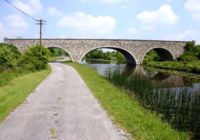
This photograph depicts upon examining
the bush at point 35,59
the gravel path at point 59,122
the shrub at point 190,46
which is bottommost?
the gravel path at point 59,122

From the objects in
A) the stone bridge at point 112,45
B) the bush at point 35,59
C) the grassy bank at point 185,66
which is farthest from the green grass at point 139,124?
the stone bridge at point 112,45

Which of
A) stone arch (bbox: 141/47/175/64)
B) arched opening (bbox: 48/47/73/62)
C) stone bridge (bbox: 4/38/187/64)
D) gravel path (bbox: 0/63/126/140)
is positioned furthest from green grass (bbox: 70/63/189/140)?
stone arch (bbox: 141/47/175/64)

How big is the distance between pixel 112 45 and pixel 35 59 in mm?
34378

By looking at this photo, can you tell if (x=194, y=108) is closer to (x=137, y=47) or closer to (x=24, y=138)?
(x=24, y=138)

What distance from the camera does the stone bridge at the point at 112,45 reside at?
219 ft

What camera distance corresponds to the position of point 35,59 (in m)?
38.9

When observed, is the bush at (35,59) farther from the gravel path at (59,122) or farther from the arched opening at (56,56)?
the arched opening at (56,56)

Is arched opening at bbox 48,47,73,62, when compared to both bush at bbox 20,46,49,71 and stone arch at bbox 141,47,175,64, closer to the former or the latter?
stone arch at bbox 141,47,175,64

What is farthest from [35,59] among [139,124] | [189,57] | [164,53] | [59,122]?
[164,53]

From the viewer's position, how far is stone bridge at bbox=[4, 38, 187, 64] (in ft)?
219

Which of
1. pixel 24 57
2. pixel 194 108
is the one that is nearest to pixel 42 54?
pixel 24 57

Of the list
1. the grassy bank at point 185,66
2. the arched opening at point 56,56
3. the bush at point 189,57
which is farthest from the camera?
the arched opening at point 56,56

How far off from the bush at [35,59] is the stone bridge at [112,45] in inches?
1034

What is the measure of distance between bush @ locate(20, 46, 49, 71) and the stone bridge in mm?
26269
